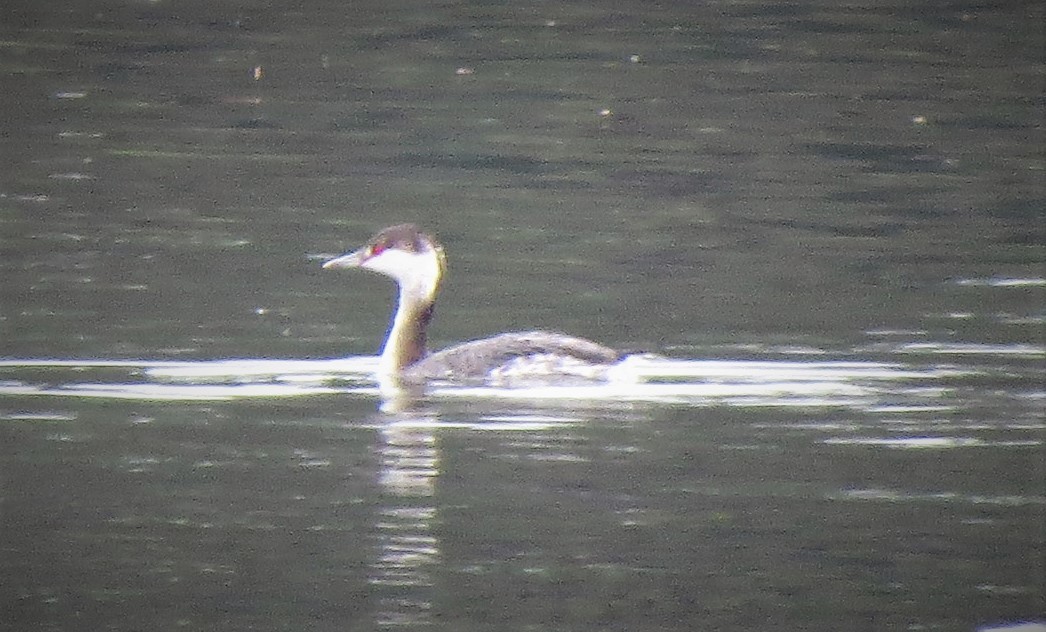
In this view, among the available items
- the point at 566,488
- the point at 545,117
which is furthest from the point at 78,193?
the point at 566,488

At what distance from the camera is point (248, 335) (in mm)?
6742

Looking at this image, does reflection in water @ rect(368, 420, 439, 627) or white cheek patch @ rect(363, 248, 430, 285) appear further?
white cheek patch @ rect(363, 248, 430, 285)

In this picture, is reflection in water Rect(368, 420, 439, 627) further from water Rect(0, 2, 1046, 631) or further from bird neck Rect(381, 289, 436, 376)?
bird neck Rect(381, 289, 436, 376)

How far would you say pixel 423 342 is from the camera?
696cm

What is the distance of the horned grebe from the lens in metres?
6.44

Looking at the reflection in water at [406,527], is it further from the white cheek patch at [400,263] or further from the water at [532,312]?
the white cheek patch at [400,263]

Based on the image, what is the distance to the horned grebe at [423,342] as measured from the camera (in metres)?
6.44

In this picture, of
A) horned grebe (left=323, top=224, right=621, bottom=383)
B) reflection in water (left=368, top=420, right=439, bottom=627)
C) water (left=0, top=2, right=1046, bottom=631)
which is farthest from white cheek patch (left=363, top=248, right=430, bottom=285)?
reflection in water (left=368, top=420, right=439, bottom=627)

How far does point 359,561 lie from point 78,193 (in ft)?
9.26

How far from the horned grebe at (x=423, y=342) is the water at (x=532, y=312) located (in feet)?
0.32

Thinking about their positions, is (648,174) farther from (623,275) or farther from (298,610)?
(298,610)

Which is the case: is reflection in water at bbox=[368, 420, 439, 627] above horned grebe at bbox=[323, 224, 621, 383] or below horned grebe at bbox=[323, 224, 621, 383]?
below

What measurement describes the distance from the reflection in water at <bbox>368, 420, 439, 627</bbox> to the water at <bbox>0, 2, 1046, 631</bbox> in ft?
0.04

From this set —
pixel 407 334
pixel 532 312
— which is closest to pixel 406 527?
pixel 407 334
